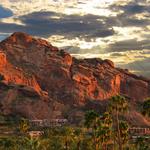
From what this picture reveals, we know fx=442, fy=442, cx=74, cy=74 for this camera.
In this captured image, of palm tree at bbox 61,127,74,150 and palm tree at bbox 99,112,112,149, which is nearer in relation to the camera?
palm tree at bbox 99,112,112,149

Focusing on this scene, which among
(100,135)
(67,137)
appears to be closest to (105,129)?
(100,135)

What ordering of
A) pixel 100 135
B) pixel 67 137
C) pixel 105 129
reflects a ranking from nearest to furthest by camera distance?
pixel 105 129
pixel 100 135
pixel 67 137

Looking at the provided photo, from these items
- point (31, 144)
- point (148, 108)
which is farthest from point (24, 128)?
point (148, 108)

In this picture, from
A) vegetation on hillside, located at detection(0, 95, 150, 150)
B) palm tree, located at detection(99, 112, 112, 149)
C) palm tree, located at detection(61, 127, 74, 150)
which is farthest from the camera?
palm tree, located at detection(61, 127, 74, 150)

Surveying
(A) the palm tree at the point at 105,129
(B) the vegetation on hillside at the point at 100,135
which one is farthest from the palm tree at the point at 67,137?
(A) the palm tree at the point at 105,129

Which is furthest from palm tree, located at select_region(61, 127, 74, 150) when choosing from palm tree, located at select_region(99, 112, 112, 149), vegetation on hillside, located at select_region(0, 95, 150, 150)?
palm tree, located at select_region(99, 112, 112, 149)

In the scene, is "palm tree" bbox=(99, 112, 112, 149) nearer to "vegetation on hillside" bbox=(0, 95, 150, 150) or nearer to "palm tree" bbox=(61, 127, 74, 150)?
"vegetation on hillside" bbox=(0, 95, 150, 150)

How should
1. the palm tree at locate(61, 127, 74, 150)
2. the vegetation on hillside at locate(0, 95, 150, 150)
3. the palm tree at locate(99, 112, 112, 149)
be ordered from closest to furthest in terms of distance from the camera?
the vegetation on hillside at locate(0, 95, 150, 150) < the palm tree at locate(99, 112, 112, 149) < the palm tree at locate(61, 127, 74, 150)

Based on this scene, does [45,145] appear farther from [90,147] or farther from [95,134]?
[95,134]

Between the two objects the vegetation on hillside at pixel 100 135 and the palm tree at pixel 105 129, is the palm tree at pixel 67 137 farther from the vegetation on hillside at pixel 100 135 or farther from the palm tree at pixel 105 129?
the palm tree at pixel 105 129

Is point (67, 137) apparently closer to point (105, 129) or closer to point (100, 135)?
point (100, 135)

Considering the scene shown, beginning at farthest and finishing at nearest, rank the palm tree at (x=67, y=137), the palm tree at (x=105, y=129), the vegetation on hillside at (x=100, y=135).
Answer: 1. the palm tree at (x=67, y=137)
2. the palm tree at (x=105, y=129)
3. the vegetation on hillside at (x=100, y=135)

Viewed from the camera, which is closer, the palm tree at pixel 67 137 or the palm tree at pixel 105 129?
the palm tree at pixel 105 129


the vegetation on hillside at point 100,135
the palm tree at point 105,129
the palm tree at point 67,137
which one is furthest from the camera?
the palm tree at point 67,137
